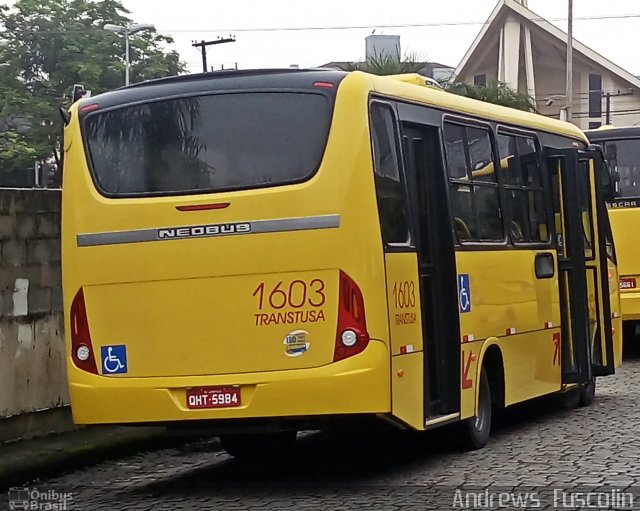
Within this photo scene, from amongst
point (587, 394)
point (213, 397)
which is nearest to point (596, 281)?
point (587, 394)

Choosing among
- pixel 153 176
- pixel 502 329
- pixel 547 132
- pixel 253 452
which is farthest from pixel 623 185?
pixel 153 176

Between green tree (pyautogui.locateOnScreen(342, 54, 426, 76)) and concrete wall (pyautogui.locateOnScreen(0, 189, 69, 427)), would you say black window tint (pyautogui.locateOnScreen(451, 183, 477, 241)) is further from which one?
green tree (pyautogui.locateOnScreen(342, 54, 426, 76))

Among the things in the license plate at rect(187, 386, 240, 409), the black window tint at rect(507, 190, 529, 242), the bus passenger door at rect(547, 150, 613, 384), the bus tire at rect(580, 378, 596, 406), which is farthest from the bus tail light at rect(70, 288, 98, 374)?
the bus tire at rect(580, 378, 596, 406)

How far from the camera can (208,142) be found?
9.33 meters

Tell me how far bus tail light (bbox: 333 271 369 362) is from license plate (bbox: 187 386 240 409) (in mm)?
739

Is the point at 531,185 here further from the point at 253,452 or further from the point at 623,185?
the point at 623,185

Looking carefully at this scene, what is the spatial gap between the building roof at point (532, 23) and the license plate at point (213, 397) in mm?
41829

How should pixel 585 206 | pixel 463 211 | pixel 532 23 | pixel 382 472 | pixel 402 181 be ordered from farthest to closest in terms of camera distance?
pixel 532 23 → pixel 585 206 → pixel 463 211 → pixel 382 472 → pixel 402 181

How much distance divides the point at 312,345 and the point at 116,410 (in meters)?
1.47

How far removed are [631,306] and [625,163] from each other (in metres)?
2.16

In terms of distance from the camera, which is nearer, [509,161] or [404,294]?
[404,294]

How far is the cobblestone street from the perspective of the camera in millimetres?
8875

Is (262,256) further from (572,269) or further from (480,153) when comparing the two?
(572,269)

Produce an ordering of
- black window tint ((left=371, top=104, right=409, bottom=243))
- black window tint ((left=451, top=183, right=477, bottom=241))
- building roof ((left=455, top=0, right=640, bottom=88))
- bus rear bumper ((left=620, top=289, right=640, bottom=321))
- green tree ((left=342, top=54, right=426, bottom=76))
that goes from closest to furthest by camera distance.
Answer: black window tint ((left=371, top=104, right=409, bottom=243))
black window tint ((left=451, top=183, right=477, bottom=241))
bus rear bumper ((left=620, top=289, right=640, bottom=321))
green tree ((left=342, top=54, right=426, bottom=76))
building roof ((left=455, top=0, right=640, bottom=88))
